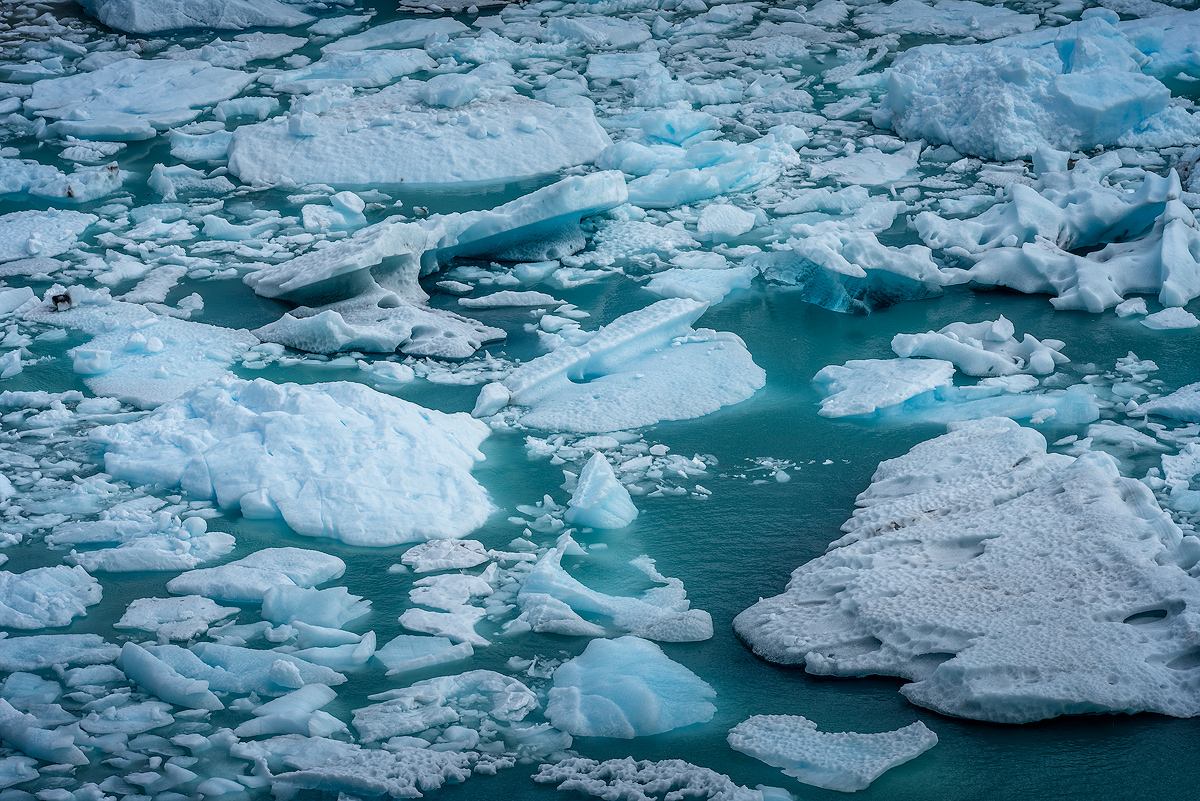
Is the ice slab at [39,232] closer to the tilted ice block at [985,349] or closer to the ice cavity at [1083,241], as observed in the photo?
the tilted ice block at [985,349]

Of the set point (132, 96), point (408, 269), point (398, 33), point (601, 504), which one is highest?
point (398, 33)

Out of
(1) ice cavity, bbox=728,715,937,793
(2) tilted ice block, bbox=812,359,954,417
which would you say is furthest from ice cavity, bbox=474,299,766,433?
(1) ice cavity, bbox=728,715,937,793

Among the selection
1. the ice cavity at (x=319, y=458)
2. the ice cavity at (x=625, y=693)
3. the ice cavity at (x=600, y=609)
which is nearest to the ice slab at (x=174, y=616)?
the ice cavity at (x=319, y=458)

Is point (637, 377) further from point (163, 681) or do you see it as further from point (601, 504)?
point (163, 681)

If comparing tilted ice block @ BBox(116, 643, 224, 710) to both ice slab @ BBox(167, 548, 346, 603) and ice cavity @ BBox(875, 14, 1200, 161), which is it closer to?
ice slab @ BBox(167, 548, 346, 603)

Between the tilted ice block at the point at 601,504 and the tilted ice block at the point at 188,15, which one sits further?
the tilted ice block at the point at 188,15

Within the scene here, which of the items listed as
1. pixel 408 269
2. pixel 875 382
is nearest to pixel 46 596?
pixel 408 269

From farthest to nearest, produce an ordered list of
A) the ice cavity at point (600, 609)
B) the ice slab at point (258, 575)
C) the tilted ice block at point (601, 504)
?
the tilted ice block at point (601, 504), the ice slab at point (258, 575), the ice cavity at point (600, 609)
